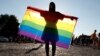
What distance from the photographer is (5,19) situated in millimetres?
114438

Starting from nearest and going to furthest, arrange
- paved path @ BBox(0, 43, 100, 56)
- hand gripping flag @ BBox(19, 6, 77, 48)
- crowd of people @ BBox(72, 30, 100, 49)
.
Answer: hand gripping flag @ BBox(19, 6, 77, 48) → paved path @ BBox(0, 43, 100, 56) → crowd of people @ BBox(72, 30, 100, 49)

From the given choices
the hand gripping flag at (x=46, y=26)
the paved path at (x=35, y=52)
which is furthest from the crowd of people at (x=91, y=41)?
the hand gripping flag at (x=46, y=26)

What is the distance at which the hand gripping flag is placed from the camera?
1180 cm

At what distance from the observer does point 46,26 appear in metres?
11.8

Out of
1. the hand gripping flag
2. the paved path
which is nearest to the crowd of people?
the paved path

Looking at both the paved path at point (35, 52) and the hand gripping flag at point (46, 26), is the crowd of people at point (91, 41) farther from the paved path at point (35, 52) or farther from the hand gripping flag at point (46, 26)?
the hand gripping flag at point (46, 26)

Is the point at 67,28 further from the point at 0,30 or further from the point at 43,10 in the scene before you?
the point at 0,30

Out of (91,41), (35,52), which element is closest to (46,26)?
(35,52)

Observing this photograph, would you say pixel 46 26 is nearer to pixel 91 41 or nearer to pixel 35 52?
pixel 35 52

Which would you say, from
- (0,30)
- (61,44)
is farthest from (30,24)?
(0,30)

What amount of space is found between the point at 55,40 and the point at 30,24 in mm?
1750

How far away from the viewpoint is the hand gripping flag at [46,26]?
11.8m

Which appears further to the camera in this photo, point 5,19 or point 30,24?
point 5,19

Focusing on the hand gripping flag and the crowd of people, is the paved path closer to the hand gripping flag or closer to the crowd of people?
the hand gripping flag
